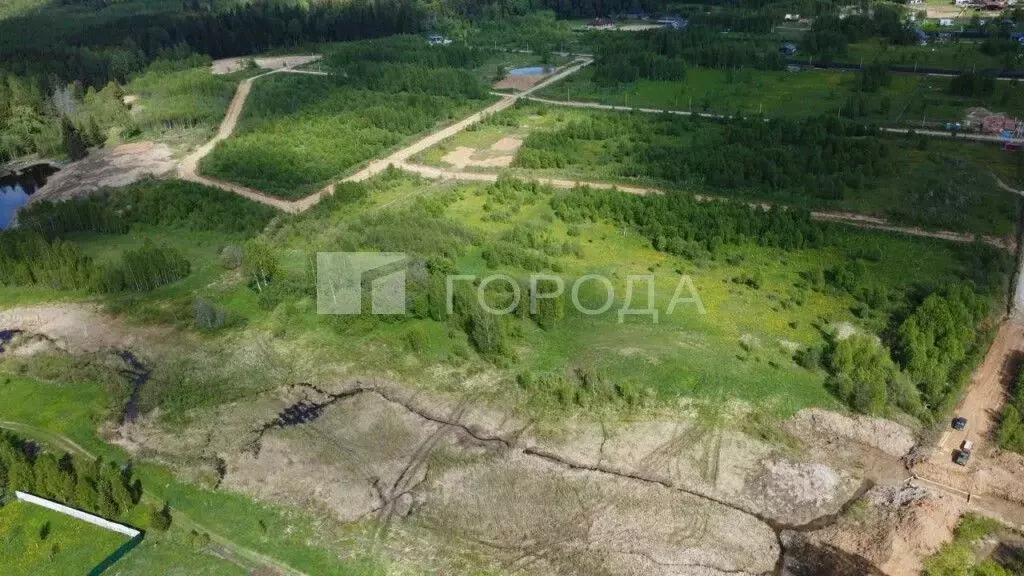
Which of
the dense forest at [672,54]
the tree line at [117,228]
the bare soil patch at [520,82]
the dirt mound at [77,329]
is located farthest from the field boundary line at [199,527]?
the dense forest at [672,54]

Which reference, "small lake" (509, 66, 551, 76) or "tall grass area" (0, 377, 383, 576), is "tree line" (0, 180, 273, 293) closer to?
"tall grass area" (0, 377, 383, 576)

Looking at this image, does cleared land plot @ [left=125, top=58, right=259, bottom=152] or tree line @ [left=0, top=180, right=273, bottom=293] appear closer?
tree line @ [left=0, top=180, right=273, bottom=293]

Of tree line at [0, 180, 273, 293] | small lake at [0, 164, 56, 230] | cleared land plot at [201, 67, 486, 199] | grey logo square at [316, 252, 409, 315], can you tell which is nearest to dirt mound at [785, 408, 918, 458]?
grey logo square at [316, 252, 409, 315]

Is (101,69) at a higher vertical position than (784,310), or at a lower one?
higher

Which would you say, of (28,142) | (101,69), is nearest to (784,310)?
(28,142)

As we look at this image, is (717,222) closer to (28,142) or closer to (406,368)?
(406,368)

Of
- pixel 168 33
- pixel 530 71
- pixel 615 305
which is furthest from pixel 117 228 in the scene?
pixel 168 33
